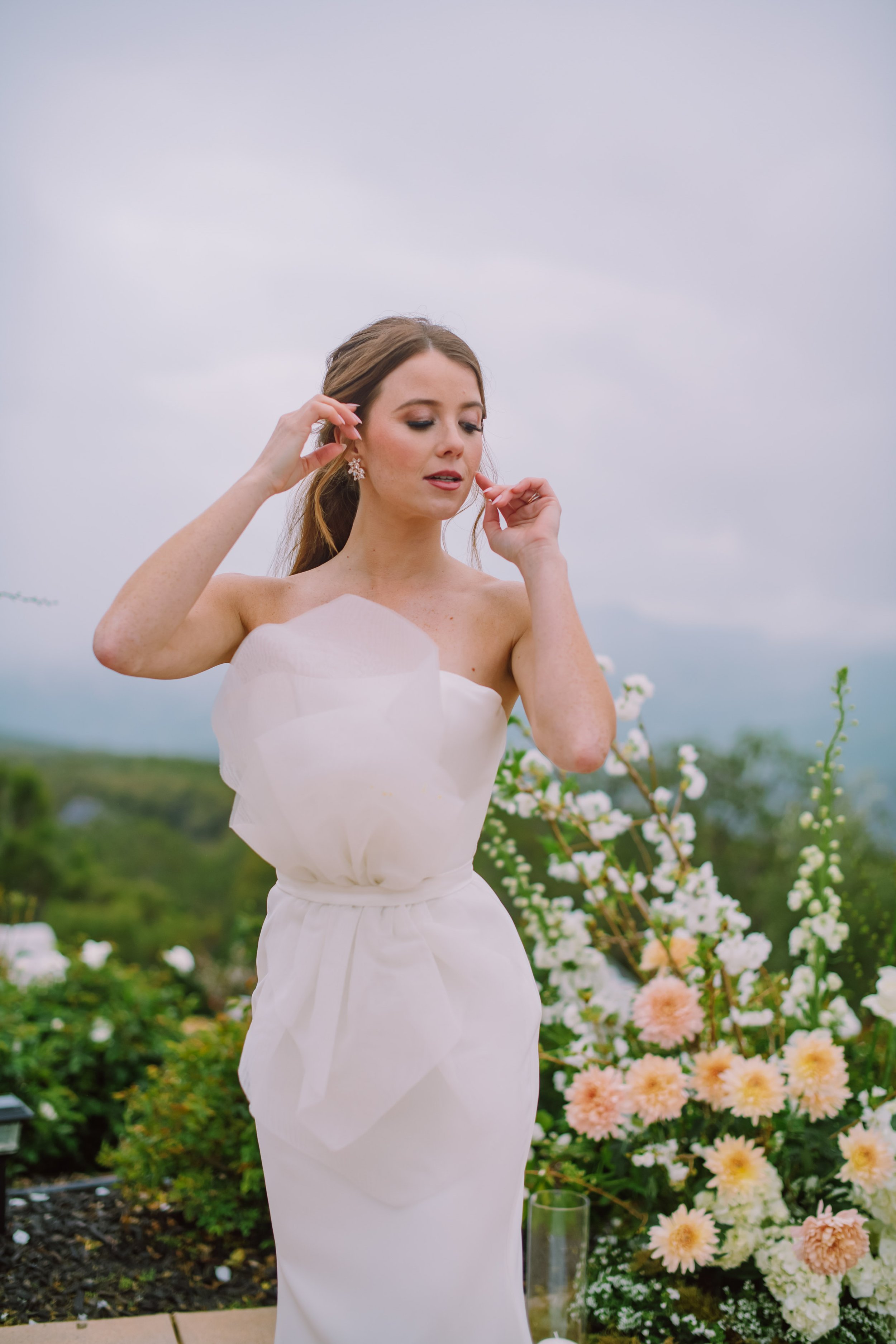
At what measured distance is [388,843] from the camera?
1.63 metres

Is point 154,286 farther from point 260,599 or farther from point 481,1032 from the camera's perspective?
point 481,1032

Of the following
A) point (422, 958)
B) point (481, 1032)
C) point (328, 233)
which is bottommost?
point (481, 1032)

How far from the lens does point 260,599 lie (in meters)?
1.86

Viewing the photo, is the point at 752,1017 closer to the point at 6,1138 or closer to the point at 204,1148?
the point at 204,1148

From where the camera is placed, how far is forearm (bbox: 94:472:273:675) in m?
1.60

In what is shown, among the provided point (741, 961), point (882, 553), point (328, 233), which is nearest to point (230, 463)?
point (328, 233)

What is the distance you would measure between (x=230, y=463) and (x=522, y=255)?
2674 mm

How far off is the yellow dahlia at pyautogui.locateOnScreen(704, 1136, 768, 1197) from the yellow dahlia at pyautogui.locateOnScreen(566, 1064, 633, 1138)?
23 centimetres

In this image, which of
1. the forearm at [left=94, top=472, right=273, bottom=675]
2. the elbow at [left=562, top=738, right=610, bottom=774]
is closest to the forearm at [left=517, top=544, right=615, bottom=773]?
the elbow at [left=562, top=738, right=610, bottom=774]

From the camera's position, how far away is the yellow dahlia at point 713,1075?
2.45m

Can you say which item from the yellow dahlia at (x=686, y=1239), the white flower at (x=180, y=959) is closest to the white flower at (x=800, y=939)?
the yellow dahlia at (x=686, y=1239)

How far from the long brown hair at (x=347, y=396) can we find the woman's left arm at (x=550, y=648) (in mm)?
209

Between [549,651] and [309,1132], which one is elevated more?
[549,651]

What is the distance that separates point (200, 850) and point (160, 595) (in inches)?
430
